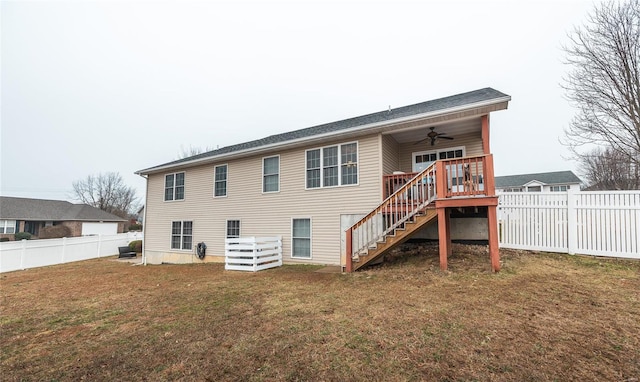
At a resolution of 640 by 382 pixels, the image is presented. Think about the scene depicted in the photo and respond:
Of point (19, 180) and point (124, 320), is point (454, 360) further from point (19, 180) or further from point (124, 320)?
point (19, 180)

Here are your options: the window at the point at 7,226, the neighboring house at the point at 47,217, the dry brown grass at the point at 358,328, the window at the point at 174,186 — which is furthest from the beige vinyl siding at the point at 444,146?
the window at the point at 7,226

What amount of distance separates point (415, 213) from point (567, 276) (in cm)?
316

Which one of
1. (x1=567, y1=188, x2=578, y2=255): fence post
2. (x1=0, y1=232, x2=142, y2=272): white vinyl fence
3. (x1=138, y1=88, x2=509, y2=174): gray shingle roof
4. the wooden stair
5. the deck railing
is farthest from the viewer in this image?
(x1=0, y1=232, x2=142, y2=272): white vinyl fence

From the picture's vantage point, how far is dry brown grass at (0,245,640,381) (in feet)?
8.92

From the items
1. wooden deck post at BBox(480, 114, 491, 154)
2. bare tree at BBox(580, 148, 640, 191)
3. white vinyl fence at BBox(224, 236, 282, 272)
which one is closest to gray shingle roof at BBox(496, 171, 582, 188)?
bare tree at BBox(580, 148, 640, 191)

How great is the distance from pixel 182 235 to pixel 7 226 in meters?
28.8

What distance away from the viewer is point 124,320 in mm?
4523

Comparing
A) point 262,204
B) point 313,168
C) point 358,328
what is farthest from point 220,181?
point 358,328

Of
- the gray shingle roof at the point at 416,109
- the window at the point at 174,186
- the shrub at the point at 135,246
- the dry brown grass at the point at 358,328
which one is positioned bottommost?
the shrub at the point at 135,246

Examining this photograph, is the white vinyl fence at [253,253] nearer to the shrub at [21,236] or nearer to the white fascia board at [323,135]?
the white fascia board at [323,135]

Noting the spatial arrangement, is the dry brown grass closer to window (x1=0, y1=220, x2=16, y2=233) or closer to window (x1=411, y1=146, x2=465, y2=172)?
window (x1=411, y1=146, x2=465, y2=172)

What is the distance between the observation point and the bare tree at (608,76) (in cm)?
878

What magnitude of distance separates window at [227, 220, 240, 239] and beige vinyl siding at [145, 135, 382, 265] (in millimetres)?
220

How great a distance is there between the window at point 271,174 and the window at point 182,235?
4.87 meters
